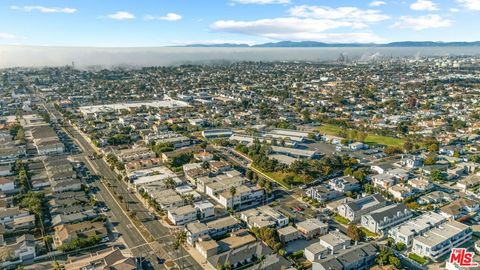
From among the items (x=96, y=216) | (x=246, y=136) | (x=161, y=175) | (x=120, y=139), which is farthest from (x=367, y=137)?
(x=96, y=216)

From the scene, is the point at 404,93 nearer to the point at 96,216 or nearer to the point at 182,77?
the point at 182,77

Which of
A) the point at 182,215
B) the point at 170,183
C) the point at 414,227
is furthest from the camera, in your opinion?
the point at 170,183

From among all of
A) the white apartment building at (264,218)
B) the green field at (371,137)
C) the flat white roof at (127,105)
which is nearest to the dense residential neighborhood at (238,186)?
the white apartment building at (264,218)

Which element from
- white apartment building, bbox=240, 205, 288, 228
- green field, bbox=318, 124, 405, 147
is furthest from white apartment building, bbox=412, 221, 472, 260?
green field, bbox=318, 124, 405, 147

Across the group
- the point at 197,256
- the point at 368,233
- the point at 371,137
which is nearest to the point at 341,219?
the point at 368,233

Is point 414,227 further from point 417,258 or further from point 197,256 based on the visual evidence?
point 197,256

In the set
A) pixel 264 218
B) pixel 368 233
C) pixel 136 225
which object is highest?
pixel 264 218
